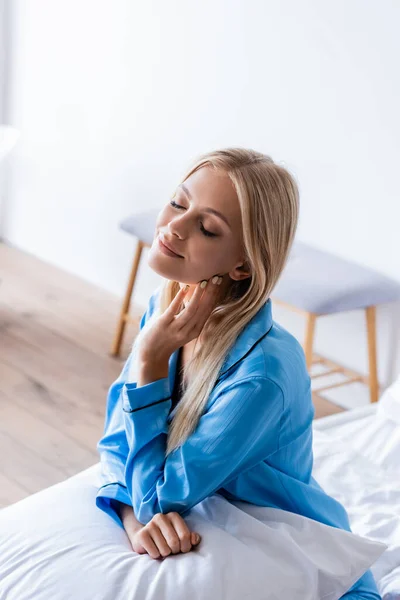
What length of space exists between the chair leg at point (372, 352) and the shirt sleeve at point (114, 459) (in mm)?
1181

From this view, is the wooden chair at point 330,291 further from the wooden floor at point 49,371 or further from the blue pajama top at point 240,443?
the blue pajama top at point 240,443

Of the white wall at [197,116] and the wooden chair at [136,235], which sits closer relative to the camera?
the white wall at [197,116]

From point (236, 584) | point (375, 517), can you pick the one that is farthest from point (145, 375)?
point (375, 517)

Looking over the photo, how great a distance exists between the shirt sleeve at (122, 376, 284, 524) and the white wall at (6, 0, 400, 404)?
143cm

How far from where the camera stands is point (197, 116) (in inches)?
123

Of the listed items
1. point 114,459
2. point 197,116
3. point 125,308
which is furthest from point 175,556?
point 197,116

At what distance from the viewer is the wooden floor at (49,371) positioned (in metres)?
2.37

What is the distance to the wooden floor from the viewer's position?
2365mm

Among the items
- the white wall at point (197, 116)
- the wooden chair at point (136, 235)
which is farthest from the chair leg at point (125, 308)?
the white wall at point (197, 116)

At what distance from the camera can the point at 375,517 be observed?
5.53 ft

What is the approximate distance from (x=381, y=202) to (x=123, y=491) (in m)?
1.48

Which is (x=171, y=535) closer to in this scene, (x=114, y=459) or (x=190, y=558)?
(x=190, y=558)

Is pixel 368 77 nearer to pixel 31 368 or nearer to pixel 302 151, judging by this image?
pixel 302 151

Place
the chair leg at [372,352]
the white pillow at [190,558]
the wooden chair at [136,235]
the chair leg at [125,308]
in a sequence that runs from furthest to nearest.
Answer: the chair leg at [125,308] < the wooden chair at [136,235] < the chair leg at [372,352] < the white pillow at [190,558]
